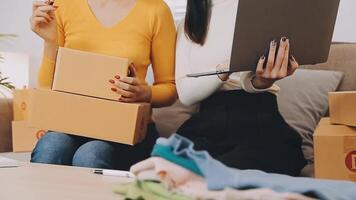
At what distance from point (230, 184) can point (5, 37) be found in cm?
228

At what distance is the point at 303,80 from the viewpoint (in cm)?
157

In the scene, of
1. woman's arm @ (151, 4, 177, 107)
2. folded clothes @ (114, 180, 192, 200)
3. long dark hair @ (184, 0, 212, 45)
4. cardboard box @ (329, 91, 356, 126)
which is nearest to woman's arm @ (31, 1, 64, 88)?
woman's arm @ (151, 4, 177, 107)

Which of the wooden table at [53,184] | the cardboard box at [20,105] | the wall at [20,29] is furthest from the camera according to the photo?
the wall at [20,29]

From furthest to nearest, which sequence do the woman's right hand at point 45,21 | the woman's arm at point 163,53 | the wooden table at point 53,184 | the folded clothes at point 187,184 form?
the woman's arm at point 163,53 < the woman's right hand at point 45,21 < the wooden table at point 53,184 < the folded clothes at point 187,184

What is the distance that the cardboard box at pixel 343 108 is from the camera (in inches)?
42.7

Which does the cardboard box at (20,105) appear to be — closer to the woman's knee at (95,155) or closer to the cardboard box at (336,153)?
the woman's knee at (95,155)

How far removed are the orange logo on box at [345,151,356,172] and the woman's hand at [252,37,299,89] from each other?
25 centimetres

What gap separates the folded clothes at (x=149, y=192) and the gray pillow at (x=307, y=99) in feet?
3.49

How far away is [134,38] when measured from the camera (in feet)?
5.04

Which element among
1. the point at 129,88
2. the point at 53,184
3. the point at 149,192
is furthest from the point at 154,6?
the point at 149,192

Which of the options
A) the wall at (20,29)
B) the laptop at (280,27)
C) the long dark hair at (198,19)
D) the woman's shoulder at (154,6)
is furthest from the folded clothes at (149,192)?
the wall at (20,29)

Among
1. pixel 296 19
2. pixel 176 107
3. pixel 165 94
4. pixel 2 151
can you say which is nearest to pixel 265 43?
pixel 296 19

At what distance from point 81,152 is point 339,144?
2.10ft

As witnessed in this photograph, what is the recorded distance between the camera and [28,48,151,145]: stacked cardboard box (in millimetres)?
1279
